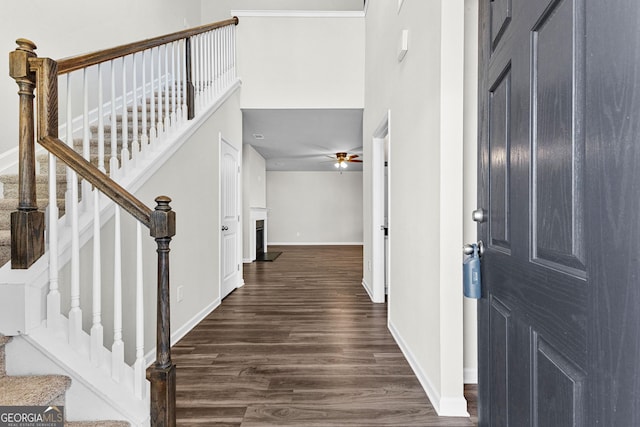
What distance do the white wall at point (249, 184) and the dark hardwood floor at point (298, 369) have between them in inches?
107

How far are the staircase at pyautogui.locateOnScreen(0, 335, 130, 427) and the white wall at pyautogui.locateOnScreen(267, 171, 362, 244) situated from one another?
9.02 metres

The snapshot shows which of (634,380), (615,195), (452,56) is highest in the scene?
(452,56)

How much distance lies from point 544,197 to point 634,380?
0.40 meters

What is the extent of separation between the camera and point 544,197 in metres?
0.78

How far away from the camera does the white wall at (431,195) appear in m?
1.73

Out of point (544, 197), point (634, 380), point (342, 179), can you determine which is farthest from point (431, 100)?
point (342, 179)

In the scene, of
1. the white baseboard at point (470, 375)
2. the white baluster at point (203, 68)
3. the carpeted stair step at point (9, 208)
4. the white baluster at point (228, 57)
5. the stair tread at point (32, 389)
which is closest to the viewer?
the stair tread at point (32, 389)

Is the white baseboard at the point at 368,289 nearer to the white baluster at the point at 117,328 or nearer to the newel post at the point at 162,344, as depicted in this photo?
the newel post at the point at 162,344

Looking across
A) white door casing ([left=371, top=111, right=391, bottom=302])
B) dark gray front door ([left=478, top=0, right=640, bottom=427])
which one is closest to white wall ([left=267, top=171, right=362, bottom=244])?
white door casing ([left=371, top=111, right=391, bottom=302])

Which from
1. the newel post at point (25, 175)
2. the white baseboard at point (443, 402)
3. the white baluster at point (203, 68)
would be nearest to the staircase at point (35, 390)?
the newel post at point (25, 175)

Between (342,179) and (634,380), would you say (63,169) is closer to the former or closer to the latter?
(634,380)

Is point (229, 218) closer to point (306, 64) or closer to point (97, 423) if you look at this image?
point (306, 64)

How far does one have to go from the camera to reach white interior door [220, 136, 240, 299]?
3.89 metres

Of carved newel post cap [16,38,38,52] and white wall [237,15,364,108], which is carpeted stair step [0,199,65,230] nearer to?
carved newel post cap [16,38,38,52]
